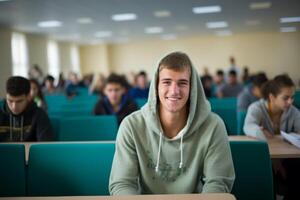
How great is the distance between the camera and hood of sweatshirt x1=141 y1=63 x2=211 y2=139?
1.67 metres

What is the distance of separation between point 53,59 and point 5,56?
4.11 m

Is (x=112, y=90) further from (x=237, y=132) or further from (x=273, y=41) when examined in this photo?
(x=273, y=41)

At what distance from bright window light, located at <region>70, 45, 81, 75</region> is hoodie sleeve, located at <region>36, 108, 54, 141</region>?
15.1 m

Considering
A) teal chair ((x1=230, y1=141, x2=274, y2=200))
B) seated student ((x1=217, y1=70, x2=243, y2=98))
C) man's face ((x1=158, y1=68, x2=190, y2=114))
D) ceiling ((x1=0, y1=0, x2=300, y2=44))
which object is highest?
ceiling ((x1=0, y1=0, x2=300, y2=44))

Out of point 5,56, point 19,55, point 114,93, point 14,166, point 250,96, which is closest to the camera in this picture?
point 14,166

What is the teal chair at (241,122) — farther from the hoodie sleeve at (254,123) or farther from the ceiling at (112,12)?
the ceiling at (112,12)

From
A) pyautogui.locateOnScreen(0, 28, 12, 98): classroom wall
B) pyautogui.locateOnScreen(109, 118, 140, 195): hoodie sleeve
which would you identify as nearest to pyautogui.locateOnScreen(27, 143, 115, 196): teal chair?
pyautogui.locateOnScreen(109, 118, 140, 195): hoodie sleeve

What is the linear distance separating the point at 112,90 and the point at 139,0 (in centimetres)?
437

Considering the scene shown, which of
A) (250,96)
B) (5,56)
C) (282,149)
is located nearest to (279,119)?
(282,149)

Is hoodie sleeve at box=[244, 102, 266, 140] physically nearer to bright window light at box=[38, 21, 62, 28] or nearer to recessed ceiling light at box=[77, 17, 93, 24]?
recessed ceiling light at box=[77, 17, 93, 24]

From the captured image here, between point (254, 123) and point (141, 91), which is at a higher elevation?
point (141, 91)

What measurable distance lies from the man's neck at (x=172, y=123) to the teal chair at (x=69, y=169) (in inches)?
13.4

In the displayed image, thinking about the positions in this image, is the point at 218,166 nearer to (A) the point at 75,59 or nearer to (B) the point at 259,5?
(B) the point at 259,5

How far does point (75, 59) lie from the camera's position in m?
18.2
